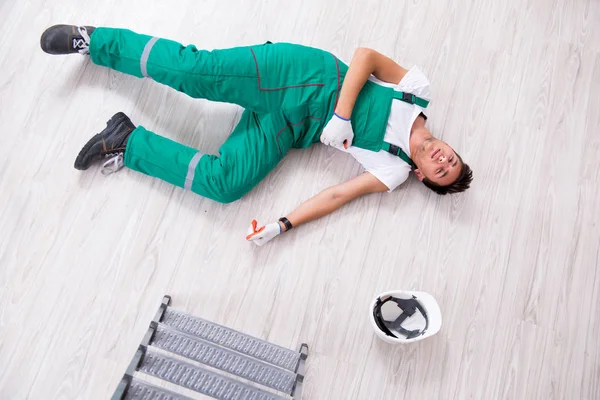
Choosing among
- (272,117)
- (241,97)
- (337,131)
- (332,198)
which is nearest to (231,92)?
(241,97)

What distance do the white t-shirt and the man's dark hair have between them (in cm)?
9

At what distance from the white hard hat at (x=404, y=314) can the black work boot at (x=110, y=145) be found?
0.92 meters

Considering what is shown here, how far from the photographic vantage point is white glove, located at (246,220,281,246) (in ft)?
4.54

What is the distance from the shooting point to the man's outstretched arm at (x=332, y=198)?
143 centimetres

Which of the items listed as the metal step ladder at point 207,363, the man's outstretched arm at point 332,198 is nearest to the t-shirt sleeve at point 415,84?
the man's outstretched arm at point 332,198

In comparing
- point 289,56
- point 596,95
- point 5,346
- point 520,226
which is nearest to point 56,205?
point 5,346

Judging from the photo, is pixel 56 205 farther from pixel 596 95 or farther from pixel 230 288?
pixel 596 95

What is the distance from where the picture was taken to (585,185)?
5.18 feet

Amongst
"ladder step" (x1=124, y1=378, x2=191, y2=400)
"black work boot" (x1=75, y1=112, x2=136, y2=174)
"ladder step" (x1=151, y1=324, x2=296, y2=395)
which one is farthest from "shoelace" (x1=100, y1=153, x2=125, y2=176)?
"ladder step" (x1=124, y1=378, x2=191, y2=400)

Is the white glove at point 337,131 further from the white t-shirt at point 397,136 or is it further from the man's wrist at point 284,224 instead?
the man's wrist at point 284,224

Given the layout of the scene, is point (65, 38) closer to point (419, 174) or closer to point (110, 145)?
point (110, 145)

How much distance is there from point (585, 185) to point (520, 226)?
0.29m

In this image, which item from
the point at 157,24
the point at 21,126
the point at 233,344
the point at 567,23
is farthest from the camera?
the point at 567,23

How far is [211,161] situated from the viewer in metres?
1.37
